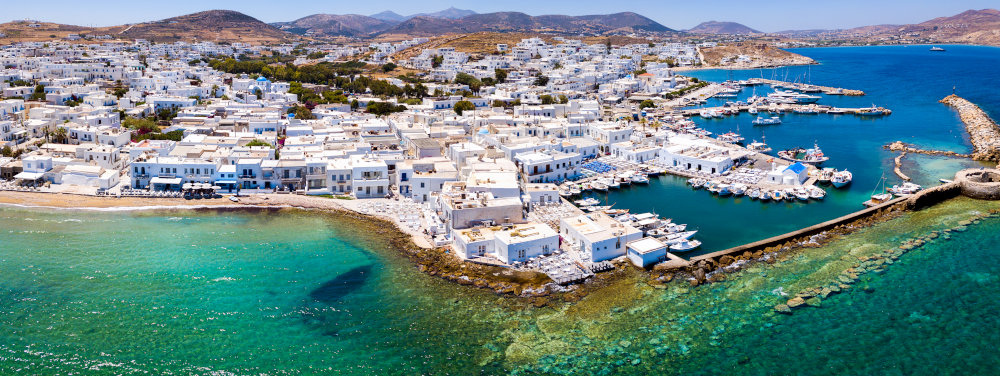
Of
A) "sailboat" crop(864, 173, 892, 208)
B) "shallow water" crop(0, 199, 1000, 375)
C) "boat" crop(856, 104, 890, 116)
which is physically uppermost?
"boat" crop(856, 104, 890, 116)

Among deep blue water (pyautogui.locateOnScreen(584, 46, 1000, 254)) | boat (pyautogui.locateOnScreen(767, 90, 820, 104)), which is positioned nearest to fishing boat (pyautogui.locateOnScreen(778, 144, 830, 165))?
deep blue water (pyautogui.locateOnScreen(584, 46, 1000, 254))

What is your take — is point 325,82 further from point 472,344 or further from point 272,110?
point 472,344

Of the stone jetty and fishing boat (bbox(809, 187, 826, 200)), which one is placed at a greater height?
the stone jetty

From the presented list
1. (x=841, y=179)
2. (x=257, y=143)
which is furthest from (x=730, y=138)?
(x=257, y=143)

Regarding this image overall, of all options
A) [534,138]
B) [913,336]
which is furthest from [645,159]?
[913,336]

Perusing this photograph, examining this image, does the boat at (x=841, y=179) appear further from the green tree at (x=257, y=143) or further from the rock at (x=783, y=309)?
the green tree at (x=257, y=143)

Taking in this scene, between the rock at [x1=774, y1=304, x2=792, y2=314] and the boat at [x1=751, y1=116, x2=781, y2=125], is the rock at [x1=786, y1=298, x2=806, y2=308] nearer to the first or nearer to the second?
the rock at [x1=774, y1=304, x2=792, y2=314]

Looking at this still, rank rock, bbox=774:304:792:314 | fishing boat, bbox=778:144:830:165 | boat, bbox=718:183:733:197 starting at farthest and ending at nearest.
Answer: fishing boat, bbox=778:144:830:165, boat, bbox=718:183:733:197, rock, bbox=774:304:792:314
